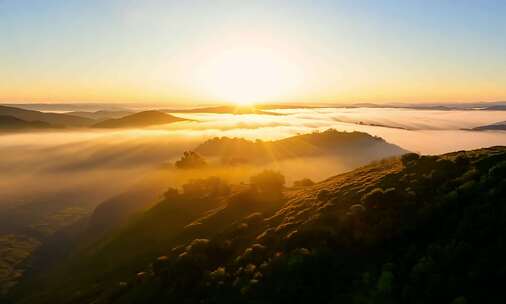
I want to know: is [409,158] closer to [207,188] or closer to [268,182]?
[268,182]

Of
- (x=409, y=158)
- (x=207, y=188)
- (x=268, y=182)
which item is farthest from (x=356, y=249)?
(x=207, y=188)

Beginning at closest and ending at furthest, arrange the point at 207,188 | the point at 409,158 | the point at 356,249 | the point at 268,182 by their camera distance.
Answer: the point at 356,249, the point at 409,158, the point at 268,182, the point at 207,188

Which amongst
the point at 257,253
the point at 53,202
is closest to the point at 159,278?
the point at 257,253

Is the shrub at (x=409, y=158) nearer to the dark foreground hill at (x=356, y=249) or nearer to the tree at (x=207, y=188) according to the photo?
the dark foreground hill at (x=356, y=249)

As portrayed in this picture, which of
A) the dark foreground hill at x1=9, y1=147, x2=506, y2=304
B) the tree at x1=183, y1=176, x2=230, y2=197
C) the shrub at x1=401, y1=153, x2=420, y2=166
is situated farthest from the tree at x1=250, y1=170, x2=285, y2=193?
the shrub at x1=401, y1=153, x2=420, y2=166

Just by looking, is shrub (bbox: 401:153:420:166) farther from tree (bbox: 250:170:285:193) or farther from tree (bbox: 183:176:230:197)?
tree (bbox: 183:176:230:197)
